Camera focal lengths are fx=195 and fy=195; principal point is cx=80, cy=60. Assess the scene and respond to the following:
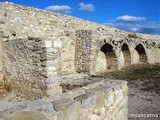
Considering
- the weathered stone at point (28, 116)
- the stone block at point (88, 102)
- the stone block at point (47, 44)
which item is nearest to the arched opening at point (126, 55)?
the stone block at point (47, 44)

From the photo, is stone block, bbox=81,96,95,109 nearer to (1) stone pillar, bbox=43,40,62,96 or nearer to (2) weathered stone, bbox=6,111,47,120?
(2) weathered stone, bbox=6,111,47,120

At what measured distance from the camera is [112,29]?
52.0 feet

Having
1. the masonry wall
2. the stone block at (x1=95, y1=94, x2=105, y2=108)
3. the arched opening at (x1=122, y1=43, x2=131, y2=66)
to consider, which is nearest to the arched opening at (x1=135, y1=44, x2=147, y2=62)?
the arched opening at (x1=122, y1=43, x2=131, y2=66)

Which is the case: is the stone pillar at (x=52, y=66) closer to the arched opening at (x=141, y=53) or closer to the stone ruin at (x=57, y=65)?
the stone ruin at (x=57, y=65)

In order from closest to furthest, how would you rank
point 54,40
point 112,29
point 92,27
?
1. point 54,40
2. point 92,27
3. point 112,29

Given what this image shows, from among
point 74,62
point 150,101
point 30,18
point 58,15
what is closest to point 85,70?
point 74,62

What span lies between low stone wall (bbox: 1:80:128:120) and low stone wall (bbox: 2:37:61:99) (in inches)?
68.2

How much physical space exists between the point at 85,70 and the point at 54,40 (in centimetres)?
543

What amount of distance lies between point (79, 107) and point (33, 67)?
3.06 metres

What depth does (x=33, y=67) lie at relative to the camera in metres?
5.29

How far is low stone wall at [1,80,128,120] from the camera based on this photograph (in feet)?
7.19

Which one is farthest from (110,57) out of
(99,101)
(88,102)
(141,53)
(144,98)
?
(88,102)

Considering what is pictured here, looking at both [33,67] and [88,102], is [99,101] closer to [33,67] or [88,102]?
[88,102]

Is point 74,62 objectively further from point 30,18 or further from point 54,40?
point 54,40
